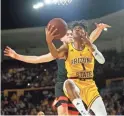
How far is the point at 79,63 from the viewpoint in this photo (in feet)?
15.8

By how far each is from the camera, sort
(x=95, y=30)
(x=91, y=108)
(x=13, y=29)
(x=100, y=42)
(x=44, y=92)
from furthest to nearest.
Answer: (x=13, y=29) → (x=44, y=92) → (x=100, y=42) → (x=95, y=30) → (x=91, y=108)

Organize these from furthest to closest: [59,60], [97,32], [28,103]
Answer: [28,103]
[97,32]
[59,60]

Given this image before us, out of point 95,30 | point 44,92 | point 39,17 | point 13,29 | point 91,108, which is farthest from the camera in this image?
point 13,29

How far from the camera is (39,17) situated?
20.0ft

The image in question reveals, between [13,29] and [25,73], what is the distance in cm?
84

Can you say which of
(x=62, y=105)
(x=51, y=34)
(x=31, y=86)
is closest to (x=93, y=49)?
(x=51, y=34)

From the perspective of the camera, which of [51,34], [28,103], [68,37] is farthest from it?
[28,103]

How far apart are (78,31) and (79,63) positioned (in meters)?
0.38

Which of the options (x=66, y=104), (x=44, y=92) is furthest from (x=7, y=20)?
(x=66, y=104)

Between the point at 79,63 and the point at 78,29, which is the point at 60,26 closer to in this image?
the point at 78,29

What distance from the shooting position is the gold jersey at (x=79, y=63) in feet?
15.7

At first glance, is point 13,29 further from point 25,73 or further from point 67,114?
point 67,114

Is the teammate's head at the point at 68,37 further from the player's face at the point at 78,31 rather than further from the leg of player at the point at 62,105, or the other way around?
the leg of player at the point at 62,105

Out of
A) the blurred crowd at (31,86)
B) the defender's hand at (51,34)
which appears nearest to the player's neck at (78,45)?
the defender's hand at (51,34)
